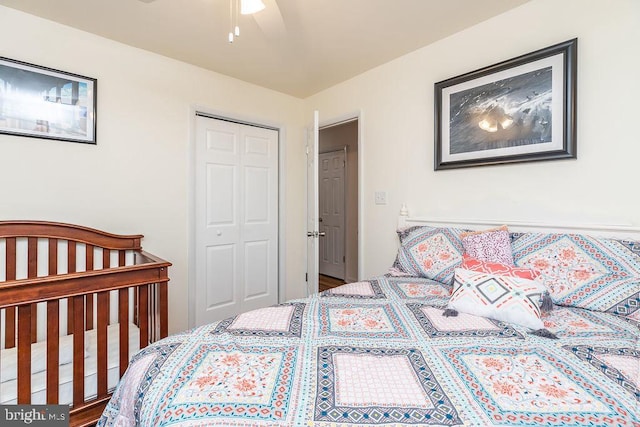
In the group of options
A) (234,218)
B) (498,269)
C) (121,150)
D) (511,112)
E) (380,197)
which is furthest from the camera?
(234,218)

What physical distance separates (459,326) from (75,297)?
1.65 m

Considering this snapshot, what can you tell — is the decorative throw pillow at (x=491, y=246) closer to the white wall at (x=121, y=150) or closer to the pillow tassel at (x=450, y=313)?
the pillow tassel at (x=450, y=313)

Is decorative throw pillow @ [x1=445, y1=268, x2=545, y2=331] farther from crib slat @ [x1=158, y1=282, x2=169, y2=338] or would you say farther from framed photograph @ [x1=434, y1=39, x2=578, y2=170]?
crib slat @ [x1=158, y1=282, x2=169, y2=338]

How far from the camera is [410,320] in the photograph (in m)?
1.23

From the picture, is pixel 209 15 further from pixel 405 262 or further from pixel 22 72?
pixel 405 262

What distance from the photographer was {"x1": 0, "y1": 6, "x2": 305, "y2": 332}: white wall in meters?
1.87

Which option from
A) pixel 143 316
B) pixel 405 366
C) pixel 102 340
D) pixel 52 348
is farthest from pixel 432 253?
pixel 52 348

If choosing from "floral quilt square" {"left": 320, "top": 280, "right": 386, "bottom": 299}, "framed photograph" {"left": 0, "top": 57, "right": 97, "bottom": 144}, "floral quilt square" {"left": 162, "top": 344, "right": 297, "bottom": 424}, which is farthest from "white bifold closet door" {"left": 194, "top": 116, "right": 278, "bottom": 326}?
"floral quilt square" {"left": 162, "top": 344, "right": 297, "bottom": 424}

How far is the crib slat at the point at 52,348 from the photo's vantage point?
1.27 metres

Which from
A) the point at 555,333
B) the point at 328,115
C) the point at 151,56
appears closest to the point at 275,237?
the point at 328,115

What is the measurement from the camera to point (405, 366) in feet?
2.89

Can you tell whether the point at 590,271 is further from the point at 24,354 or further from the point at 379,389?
the point at 24,354

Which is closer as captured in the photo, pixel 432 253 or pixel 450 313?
pixel 450 313

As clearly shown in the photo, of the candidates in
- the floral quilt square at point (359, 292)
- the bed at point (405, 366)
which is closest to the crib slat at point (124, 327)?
the bed at point (405, 366)
